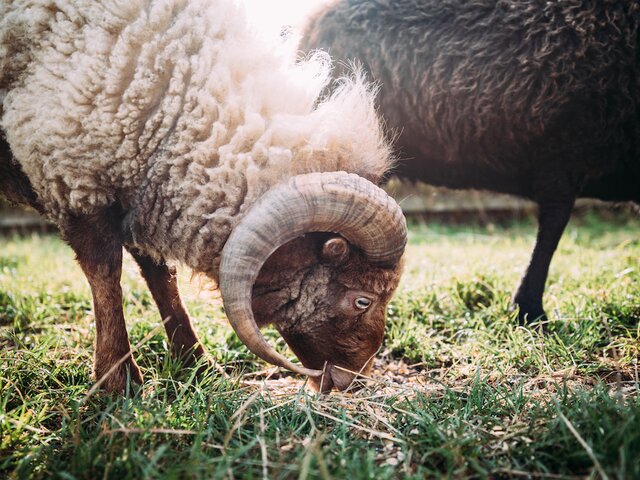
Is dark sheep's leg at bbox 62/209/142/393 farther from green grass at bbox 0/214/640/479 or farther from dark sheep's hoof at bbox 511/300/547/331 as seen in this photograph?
dark sheep's hoof at bbox 511/300/547/331

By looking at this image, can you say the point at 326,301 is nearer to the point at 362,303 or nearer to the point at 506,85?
the point at 362,303

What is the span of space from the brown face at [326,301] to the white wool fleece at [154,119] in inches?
14.1

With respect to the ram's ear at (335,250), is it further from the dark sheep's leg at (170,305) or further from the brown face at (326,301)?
the dark sheep's leg at (170,305)

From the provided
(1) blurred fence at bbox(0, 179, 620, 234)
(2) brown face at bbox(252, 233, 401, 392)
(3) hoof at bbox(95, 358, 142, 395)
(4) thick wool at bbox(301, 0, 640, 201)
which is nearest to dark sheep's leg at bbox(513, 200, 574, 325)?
(4) thick wool at bbox(301, 0, 640, 201)

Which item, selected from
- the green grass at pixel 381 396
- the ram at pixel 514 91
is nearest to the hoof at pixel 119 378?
the green grass at pixel 381 396

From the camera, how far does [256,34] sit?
9.49 ft

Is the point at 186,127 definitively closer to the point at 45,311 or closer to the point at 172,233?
the point at 172,233

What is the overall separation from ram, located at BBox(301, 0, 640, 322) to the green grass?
0.59 metres

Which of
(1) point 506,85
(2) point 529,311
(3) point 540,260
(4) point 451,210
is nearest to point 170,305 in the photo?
(2) point 529,311

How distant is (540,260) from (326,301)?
186 cm

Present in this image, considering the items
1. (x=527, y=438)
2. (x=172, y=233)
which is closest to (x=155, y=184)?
(x=172, y=233)

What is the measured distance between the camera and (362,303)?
2877 millimetres

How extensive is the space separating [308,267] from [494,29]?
2286 mm

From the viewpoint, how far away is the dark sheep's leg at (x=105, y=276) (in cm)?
283
